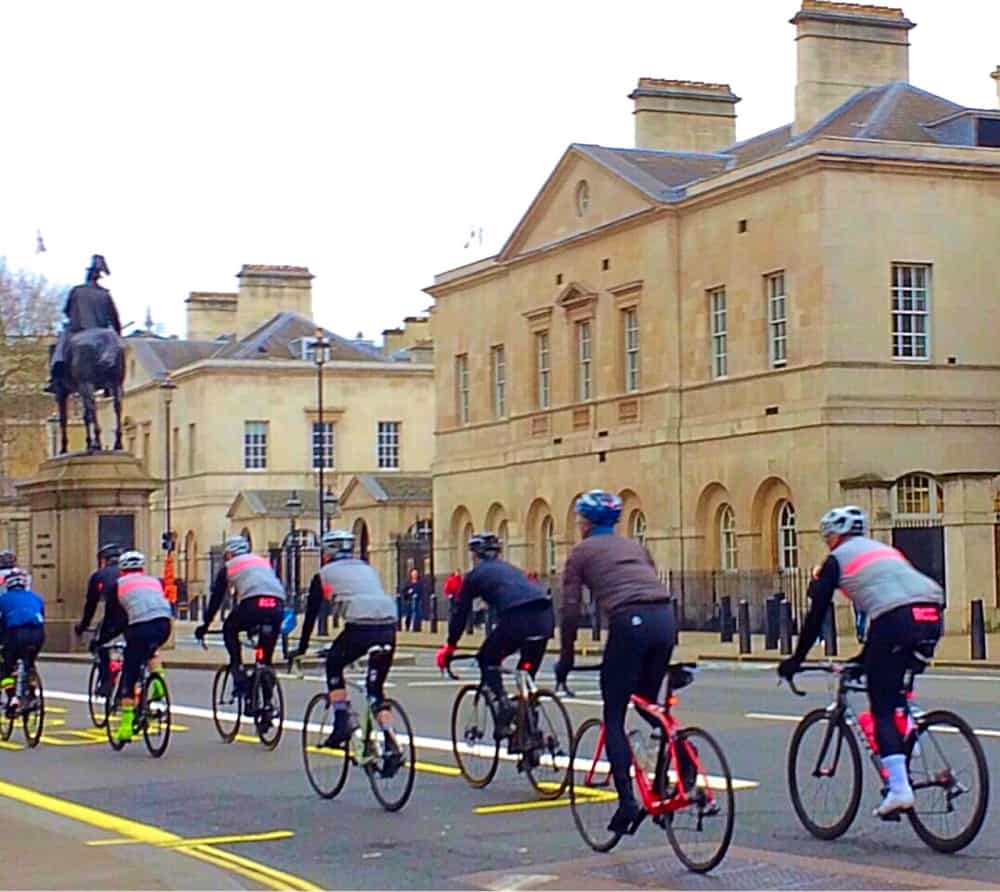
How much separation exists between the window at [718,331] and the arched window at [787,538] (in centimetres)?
411

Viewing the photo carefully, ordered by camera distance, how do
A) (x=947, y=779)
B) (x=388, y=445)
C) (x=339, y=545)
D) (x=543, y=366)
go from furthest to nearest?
(x=388, y=445) < (x=543, y=366) < (x=339, y=545) < (x=947, y=779)

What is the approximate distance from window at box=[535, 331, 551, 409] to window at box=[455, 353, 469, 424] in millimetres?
5102

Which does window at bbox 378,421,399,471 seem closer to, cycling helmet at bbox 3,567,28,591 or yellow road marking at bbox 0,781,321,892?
cycling helmet at bbox 3,567,28,591

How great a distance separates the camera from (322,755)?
1485 cm

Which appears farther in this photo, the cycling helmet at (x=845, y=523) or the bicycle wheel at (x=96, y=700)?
the bicycle wheel at (x=96, y=700)

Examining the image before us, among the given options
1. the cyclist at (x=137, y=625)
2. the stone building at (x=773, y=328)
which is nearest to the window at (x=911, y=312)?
the stone building at (x=773, y=328)

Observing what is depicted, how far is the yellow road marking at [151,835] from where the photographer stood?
435 inches

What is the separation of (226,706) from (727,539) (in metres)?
33.3

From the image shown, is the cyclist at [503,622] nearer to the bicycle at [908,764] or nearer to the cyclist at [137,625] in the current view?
the bicycle at [908,764]

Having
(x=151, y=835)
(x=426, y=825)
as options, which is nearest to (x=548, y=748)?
(x=426, y=825)

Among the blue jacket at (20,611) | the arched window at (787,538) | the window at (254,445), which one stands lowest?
the blue jacket at (20,611)

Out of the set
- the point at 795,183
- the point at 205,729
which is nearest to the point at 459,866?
the point at 205,729

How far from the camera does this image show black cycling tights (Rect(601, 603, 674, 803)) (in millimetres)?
10953

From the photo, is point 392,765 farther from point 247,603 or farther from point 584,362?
point 584,362
